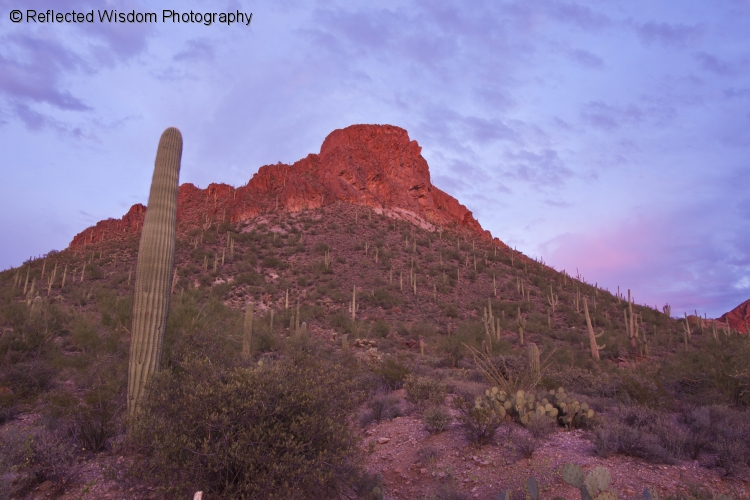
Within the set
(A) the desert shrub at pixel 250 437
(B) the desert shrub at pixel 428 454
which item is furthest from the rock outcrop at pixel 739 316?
(A) the desert shrub at pixel 250 437

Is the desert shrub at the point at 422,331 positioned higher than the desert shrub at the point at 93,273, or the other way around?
the desert shrub at the point at 93,273

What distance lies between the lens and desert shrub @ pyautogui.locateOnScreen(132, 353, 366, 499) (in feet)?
13.6

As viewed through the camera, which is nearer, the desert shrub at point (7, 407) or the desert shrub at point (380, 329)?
the desert shrub at point (7, 407)

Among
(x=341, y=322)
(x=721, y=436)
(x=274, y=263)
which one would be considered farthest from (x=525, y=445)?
(x=274, y=263)

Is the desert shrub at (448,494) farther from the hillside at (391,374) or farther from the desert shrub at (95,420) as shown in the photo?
the desert shrub at (95,420)

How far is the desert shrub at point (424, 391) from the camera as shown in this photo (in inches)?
338

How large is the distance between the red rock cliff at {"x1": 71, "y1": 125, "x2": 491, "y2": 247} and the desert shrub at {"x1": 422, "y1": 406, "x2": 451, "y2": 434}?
40.8 m

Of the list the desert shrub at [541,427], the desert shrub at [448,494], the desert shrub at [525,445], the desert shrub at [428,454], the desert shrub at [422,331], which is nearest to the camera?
the desert shrub at [448,494]

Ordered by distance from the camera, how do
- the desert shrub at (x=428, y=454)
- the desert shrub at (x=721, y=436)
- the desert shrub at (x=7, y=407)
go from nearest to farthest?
the desert shrub at (x=721, y=436) < the desert shrub at (x=428, y=454) < the desert shrub at (x=7, y=407)

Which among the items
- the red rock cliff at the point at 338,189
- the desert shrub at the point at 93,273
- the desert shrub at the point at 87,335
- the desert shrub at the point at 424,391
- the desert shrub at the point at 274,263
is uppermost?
the red rock cliff at the point at 338,189

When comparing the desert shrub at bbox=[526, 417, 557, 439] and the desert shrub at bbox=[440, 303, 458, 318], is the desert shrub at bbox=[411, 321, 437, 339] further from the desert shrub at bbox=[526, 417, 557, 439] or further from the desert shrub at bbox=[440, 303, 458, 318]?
the desert shrub at bbox=[526, 417, 557, 439]

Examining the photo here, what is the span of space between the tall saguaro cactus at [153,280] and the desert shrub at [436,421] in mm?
4109

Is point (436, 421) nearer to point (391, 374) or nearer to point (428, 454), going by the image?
point (428, 454)

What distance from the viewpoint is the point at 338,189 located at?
5122 cm
